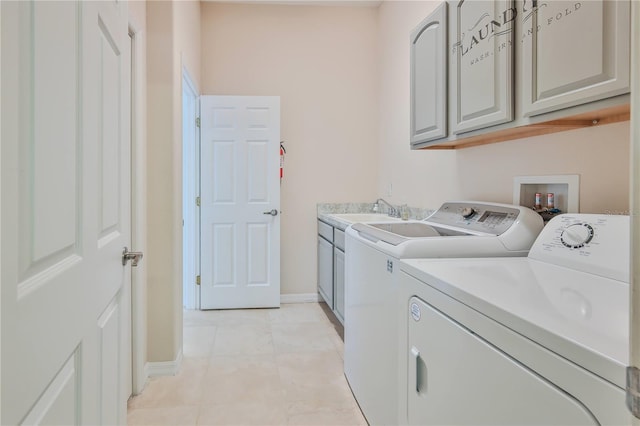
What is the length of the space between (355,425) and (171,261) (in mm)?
1382

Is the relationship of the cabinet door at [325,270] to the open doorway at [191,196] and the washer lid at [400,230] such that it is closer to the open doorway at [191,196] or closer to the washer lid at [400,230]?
the open doorway at [191,196]

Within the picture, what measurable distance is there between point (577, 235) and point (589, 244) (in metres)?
0.07

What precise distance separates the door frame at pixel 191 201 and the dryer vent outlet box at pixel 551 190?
8.98 ft

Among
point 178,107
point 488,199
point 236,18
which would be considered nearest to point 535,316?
point 488,199

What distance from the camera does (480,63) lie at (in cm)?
161

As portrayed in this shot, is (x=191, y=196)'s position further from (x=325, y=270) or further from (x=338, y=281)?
(x=338, y=281)

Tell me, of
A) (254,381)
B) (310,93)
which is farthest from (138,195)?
(310,93)

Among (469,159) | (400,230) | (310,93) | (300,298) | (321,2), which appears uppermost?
(321,2)

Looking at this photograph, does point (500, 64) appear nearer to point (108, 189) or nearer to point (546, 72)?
point (546, 72)

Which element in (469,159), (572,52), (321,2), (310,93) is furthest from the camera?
(310,93)

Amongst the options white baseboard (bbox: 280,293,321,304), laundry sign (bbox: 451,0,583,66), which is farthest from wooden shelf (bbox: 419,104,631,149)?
white baseboard (bbox: 280,293,321,304)

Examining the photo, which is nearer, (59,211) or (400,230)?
(59,211)

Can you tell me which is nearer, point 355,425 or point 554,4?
point 554,4

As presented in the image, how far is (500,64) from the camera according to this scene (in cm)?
147
